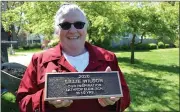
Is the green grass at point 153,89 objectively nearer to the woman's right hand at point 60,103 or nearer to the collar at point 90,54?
the collar at point 90,54

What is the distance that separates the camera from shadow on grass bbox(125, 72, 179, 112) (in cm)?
842

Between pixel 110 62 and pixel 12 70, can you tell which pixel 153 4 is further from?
pixel 110 62

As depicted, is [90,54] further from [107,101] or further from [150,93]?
[150,93]

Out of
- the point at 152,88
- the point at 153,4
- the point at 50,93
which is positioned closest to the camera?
the point at 50,93

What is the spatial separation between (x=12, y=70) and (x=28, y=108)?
3.28 metres

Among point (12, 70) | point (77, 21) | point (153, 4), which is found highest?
point (153, 4)

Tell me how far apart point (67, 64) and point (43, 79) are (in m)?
0.28

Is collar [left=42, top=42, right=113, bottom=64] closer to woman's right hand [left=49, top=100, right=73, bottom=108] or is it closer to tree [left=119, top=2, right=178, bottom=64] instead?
woman's right hand [left=49, top=100, right=73, bottom=108]

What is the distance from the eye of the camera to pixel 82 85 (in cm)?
295

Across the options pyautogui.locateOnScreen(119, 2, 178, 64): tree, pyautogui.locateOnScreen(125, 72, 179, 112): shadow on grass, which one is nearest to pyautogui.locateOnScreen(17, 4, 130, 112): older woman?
pyautogui.locateOnScreen(125, 72, 179, 112): shadow on grass

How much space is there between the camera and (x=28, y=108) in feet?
10.2

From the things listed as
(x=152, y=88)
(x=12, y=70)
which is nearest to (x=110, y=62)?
(x=12, y=70)

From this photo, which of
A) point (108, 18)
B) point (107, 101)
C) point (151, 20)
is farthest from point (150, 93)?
point (107, 101)

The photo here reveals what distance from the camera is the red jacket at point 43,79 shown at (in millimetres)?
3035
